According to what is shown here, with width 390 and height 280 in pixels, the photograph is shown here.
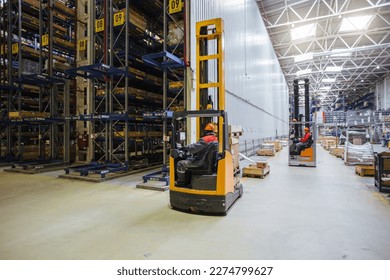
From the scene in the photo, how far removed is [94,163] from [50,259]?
6.24 m

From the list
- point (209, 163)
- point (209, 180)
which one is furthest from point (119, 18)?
point (209, 180)

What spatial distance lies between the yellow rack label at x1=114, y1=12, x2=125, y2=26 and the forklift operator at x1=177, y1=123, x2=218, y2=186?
6572mm

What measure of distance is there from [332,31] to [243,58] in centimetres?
1036

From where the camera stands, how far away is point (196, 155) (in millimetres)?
4285

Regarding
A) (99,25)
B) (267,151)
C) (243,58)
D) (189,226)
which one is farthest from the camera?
(267,151)

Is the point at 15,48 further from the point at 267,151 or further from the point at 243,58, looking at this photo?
the point at 267,151

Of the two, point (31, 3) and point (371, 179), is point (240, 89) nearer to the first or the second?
point (371, 179)

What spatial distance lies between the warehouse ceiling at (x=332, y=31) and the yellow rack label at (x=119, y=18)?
1161 centimetres

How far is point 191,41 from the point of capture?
7.84 metres

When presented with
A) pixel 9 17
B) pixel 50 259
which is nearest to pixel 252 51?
pixel 9 17

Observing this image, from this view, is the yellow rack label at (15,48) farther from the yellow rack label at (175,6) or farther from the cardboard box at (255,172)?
the cardboard box at (255,172)

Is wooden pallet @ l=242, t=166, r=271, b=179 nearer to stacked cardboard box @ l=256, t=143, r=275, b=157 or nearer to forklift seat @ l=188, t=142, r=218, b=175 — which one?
forklift seat @ l=188, t=142, r=218, b=175

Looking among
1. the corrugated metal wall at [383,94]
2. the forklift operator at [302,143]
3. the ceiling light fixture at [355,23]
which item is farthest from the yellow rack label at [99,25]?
the corrugated metal wall at [383,94]

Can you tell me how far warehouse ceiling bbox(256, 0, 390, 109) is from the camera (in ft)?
49.1
